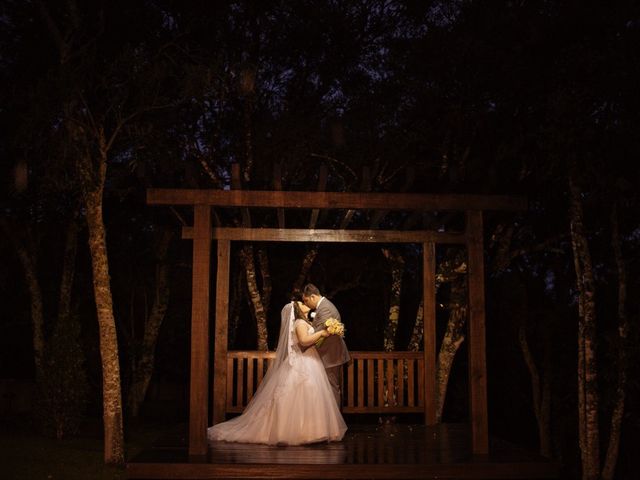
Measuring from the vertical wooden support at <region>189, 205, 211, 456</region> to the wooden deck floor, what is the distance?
24 cm

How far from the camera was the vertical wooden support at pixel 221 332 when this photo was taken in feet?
27.6

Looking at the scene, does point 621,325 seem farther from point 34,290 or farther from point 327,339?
point 34,290

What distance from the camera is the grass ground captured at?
989 centimetres

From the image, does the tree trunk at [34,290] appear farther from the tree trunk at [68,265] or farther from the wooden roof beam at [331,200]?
the wooden roof beam at [331,200]

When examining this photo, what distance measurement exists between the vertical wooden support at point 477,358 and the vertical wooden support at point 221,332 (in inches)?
120

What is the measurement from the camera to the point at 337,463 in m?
6.07

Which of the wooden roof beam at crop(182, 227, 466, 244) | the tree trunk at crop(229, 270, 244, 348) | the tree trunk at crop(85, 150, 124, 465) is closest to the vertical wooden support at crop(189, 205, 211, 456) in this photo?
the wooden roof beam at crop(182, 227, 466, 244)

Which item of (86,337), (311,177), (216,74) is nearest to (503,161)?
(311,177)

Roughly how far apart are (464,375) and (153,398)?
490 inches

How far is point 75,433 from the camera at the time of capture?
1317cm

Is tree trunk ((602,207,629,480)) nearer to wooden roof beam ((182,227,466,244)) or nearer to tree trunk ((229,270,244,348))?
wooden roof beam ((182,227,466,244))

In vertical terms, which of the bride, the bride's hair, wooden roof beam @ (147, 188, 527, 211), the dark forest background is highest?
the dark forest background

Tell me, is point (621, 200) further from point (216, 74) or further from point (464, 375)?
point (464, 375)

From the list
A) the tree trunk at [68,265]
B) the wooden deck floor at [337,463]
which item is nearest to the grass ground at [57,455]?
the tree trunk at [68,265]
